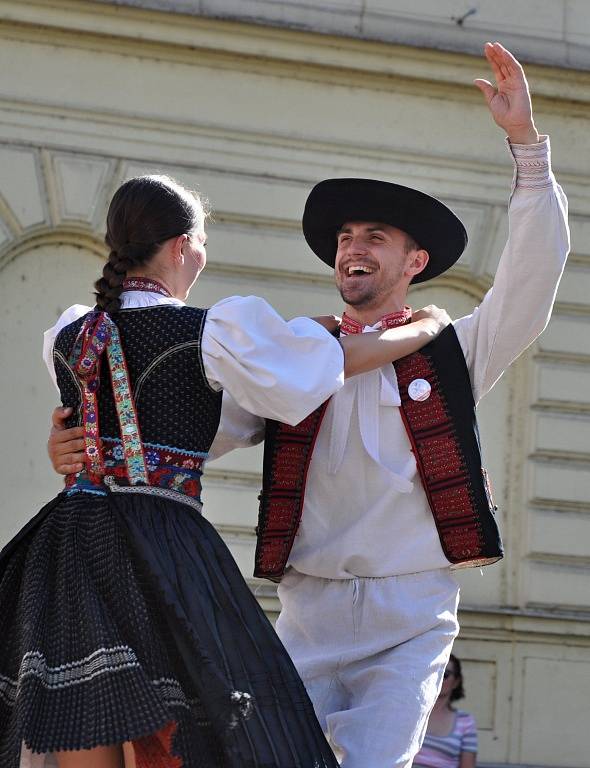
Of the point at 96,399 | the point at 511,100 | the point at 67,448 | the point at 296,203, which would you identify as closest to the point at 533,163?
the point at 511,100

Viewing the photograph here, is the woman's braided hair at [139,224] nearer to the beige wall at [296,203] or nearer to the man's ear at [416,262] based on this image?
the man's ear at [416,262]

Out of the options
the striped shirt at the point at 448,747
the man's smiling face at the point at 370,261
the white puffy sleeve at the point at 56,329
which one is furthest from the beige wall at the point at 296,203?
the white puffy sleeve at the point at 56,329

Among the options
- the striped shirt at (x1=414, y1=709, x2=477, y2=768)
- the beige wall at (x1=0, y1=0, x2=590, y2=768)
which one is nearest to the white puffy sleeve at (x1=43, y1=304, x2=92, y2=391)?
the striped shirt at (x1=414, y1=709, x2=477, y2=768)

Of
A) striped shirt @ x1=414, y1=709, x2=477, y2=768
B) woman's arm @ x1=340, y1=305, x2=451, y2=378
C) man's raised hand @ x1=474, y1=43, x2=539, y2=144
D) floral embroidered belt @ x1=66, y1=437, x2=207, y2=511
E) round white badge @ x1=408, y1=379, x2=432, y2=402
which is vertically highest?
man's raised hand @ x1=474, y1=43, x2=539, y2=144

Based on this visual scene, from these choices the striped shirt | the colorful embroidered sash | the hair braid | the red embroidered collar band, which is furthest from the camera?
the striped shirt

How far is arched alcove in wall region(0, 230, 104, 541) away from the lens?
7945 millimetres

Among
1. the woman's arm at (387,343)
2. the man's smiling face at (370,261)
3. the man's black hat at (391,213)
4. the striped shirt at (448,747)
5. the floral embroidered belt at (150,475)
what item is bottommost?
the striped shirt at (448,747)

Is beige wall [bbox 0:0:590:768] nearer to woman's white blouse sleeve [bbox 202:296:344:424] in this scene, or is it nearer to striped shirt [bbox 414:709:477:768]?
striped shirt [bbox 414:709:477:768]

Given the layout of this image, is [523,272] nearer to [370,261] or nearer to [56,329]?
[370,261]

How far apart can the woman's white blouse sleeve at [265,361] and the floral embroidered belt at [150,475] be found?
0.21 meters

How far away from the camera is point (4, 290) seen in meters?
8.03

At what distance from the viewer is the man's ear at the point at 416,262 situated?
4.52 meters

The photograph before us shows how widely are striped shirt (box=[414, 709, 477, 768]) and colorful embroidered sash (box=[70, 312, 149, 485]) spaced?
302cm

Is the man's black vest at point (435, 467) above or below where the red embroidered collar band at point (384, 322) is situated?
below
